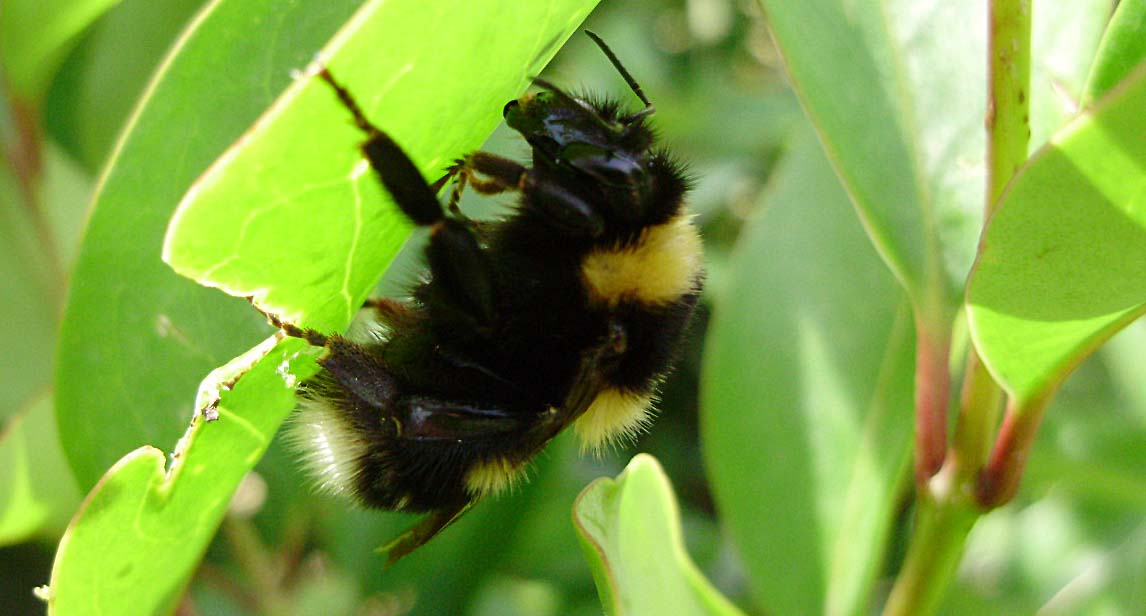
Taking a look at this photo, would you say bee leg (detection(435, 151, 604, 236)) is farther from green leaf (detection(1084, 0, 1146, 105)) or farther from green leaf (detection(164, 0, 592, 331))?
green leaf (detection(1084, 0, 1146, 105))

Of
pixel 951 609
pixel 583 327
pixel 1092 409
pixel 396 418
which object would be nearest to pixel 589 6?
pixel 583 327

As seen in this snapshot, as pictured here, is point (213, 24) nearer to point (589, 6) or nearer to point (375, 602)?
point (589, 6)

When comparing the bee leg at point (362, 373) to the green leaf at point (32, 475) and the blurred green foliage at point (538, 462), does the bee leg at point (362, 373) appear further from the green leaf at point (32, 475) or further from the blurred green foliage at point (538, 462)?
the green leaf at point (32, 475)

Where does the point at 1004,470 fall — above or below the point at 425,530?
below

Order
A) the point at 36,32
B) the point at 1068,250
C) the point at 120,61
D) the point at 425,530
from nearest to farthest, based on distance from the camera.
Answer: the point at 1068,250
the point at 425,530
the point at 36,32
the point at 120,61

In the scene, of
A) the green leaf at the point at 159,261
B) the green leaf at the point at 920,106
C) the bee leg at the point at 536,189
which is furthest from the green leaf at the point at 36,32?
the green leaf at the point at 920,106

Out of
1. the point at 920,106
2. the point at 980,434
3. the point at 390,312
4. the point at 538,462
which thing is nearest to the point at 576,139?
the point at 390,312

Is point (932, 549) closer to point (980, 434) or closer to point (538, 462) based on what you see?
point (980, 434)
